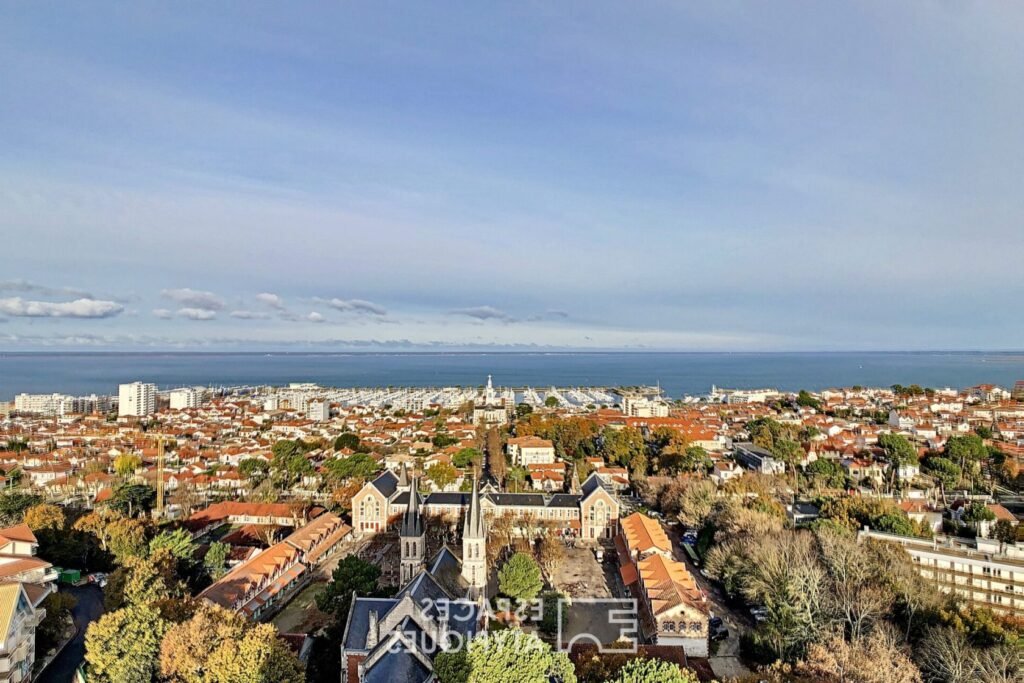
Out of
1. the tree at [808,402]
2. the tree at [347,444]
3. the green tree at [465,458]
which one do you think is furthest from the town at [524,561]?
the tree at [808,402]

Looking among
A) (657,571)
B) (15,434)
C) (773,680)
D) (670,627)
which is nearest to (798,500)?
(657,571)

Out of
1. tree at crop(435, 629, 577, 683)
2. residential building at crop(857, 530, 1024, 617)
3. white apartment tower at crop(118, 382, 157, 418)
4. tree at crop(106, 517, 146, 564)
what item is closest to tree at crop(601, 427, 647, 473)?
residential building at crop(857, 530, 1024, 617)

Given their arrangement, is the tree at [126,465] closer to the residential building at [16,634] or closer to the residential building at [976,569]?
the residential building at [16,634]

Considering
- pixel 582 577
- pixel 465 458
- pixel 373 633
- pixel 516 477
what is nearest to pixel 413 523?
pixel 373 633

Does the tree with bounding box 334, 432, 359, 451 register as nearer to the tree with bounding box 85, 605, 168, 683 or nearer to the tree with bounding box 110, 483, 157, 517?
the tree with bounding box 110, 483, 157, 517

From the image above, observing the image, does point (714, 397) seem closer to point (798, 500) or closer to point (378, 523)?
point (798, 500)

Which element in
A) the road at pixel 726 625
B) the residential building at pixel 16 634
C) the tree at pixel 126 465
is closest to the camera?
the residential building at pixel 16 634

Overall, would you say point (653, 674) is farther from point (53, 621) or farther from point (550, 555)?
point (53, 621)
